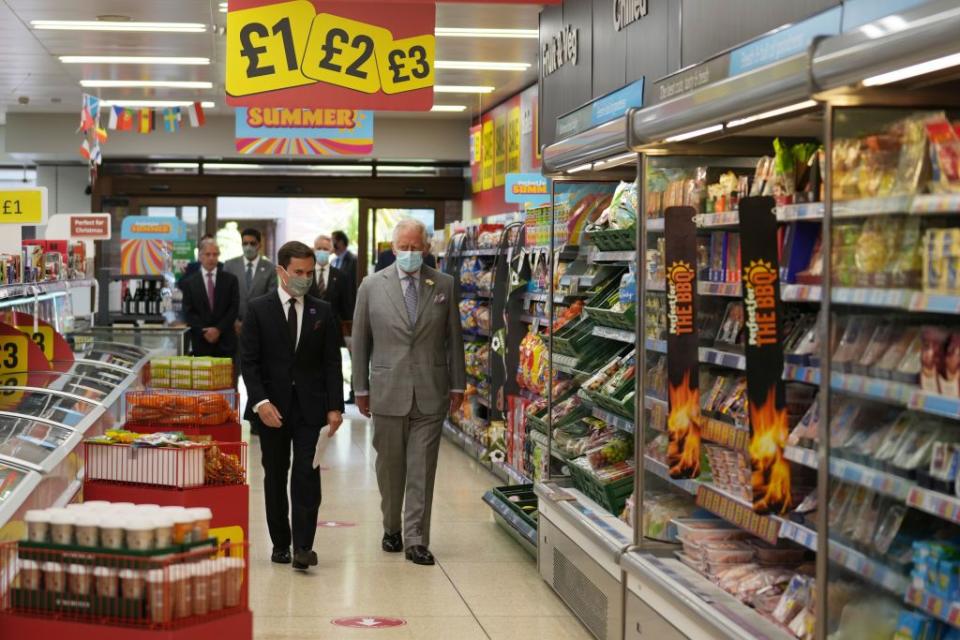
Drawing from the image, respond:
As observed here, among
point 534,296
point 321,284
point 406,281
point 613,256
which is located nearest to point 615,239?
point 613,256

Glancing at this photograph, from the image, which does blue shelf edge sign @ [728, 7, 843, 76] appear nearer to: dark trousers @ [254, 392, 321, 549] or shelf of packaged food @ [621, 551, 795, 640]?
shelf of packaged food @ [621, 551, 795, 640]

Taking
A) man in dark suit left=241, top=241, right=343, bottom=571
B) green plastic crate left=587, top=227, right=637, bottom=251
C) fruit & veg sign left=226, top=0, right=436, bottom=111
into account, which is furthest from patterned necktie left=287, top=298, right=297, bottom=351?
green plastic crate left=587, top=227, right=637, bottom=251

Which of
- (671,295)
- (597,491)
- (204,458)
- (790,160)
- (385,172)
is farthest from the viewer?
(385,172)

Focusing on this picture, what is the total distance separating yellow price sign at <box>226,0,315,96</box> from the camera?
6.71 metres

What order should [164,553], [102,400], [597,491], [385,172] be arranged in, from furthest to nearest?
[385,172] < [102,400] < [597,491] < [164,553]

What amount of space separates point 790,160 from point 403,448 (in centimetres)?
341

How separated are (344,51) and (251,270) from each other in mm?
5431

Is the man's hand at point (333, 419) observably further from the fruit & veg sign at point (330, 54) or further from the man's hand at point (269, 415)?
the fruit & veg sign at point (330, 54)

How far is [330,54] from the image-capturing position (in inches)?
271

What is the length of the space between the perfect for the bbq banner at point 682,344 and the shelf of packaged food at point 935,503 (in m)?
1.47

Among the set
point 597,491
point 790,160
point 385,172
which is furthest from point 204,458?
point 385,172

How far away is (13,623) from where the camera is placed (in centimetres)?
307

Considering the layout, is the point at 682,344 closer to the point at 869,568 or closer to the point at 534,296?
the point at 869,568

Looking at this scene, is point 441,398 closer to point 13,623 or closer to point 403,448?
point 403,448
